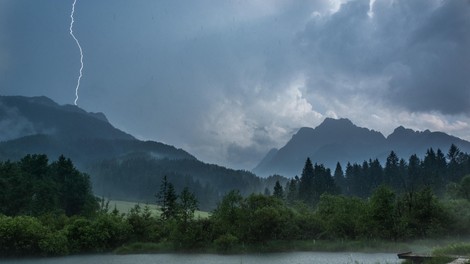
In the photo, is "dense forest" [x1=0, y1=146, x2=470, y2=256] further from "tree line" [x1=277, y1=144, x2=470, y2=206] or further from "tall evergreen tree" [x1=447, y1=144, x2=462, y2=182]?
"tall evergreen tree" [x1=447, y1=144, x2=462, y2=182]

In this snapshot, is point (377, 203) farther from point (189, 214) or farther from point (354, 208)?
point (189, 214)

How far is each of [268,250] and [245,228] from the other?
448cm

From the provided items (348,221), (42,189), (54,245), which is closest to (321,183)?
(348,221)

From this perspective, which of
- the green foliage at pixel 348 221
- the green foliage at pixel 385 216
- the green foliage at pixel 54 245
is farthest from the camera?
the green foliage at pixel 348 221

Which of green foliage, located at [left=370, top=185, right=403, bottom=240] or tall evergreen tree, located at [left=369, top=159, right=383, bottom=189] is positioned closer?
green foliage, located at [left=370, top=185, right=403, bottom=240]

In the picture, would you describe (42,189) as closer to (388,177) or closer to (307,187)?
(307,187)

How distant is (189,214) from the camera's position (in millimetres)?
66688

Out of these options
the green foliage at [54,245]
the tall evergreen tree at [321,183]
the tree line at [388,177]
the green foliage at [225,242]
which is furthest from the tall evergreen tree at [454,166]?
the green foliage at [54,245]

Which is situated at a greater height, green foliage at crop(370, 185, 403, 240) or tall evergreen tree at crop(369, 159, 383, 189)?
tall evergreen tree at crop(369, 159, 383, 189)

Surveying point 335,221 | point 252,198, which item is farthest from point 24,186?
point 335,221

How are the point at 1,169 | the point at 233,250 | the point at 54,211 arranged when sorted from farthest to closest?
1. the point at 1,169
2. the point at 54,211
3. the point at 233,250

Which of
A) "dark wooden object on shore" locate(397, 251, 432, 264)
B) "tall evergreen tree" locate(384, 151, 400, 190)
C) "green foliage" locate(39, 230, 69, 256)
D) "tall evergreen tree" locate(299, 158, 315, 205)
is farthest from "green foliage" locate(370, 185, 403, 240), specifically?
"tall evergreen tree" locate(384, 151, 400, 190)

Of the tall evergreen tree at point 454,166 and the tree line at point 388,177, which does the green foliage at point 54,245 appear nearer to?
the tree line at point 388,177

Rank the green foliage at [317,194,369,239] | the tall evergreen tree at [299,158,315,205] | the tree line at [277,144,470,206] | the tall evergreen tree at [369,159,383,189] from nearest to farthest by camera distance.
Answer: the green foliage at [317,194,369,239], the tall evergreen tree at [299,158,315,205], the tree line at [277,144,470,206], the tall evergreen tree at [369,159,383,189]
